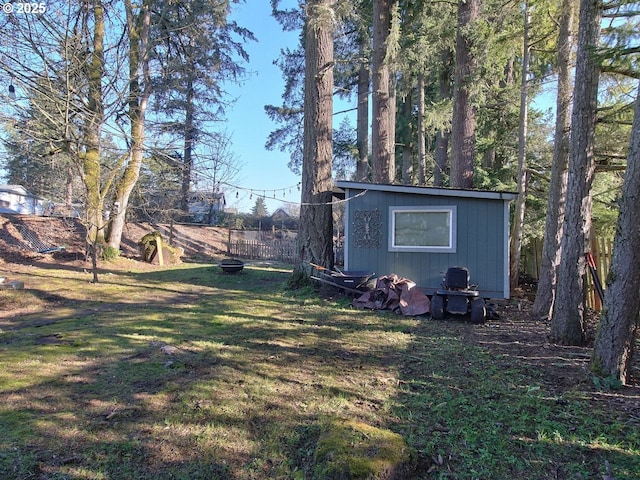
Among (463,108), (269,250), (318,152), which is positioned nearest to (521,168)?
(463,108)

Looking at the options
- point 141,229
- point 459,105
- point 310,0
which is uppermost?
point 310,0

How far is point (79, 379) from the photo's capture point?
3613 mm

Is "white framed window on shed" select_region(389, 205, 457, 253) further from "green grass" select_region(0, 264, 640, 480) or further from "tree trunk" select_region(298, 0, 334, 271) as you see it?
"green grass" select_region(0, 264, 640, 480)

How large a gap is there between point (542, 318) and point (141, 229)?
19.1 meters

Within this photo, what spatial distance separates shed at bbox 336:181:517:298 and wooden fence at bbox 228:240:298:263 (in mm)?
9952

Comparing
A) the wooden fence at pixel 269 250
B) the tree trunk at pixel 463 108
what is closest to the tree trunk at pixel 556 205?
the tree trunk at pixel 463 108

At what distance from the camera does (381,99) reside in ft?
41.8

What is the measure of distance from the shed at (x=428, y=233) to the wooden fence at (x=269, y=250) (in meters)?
9.95

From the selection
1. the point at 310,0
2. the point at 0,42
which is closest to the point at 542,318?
the point at 310,0

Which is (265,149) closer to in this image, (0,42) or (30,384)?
(0,42)

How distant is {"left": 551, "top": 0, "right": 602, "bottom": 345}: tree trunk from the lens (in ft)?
16.6

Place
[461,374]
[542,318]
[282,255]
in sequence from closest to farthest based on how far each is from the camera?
[461,374] → [542,318] → [282,255]

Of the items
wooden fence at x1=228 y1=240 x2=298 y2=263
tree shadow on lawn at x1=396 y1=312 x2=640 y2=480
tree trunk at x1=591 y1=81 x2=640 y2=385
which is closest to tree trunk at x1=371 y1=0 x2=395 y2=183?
wooden fence at x1=228 y1=240 x2=298 y2=263

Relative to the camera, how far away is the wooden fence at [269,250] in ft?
62.7
